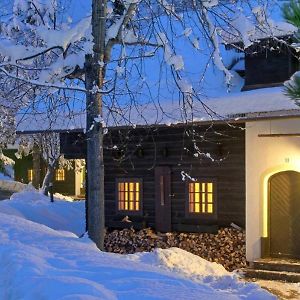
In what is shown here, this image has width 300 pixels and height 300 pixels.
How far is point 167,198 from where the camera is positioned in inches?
608

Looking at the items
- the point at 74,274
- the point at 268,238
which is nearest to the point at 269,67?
the point at 268,238

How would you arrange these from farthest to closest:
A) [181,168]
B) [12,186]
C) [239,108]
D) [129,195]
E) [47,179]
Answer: [12,186], [47,179], [129,195], [181,168], [239,108]

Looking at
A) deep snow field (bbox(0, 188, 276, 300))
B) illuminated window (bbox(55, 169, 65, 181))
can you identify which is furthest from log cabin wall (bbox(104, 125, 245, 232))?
illuminated window (bbox(55, 169, 65, 181))

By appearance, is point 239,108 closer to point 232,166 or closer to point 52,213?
point 232,166

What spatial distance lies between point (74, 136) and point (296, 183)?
6.46 m

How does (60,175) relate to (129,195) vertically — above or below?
above

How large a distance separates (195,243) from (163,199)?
150 centimetres

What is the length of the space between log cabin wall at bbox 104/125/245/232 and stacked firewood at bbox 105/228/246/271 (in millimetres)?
275

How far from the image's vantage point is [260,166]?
13.8 metres

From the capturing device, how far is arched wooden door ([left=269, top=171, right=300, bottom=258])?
13719mm

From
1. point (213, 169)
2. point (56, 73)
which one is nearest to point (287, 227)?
point (213, 169)

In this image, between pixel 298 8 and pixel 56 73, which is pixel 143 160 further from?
pixel 298 8

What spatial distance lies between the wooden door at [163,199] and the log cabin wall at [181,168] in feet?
0.37

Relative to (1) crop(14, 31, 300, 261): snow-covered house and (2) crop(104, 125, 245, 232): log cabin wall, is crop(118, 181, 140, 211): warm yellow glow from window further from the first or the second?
(2) crop(104, 125, 245, 232): log cabin wall
